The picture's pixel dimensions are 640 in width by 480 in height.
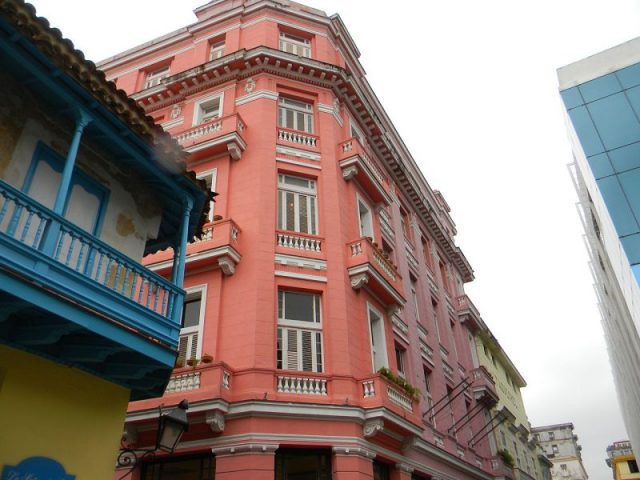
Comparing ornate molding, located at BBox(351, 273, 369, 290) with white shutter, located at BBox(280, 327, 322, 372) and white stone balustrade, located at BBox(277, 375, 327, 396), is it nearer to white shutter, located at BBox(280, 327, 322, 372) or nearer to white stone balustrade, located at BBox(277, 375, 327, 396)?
white shutter, located at BBox(280, 327, 322, 372)

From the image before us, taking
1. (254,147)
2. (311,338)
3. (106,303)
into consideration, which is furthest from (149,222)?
(254,147)

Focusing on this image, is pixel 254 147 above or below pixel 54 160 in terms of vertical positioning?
above

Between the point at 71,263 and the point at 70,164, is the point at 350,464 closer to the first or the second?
the point at 71,263

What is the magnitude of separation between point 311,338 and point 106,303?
7.72m

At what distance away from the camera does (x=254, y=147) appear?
16.6m

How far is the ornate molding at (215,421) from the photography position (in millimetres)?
A: 11570

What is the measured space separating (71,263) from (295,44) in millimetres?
15772

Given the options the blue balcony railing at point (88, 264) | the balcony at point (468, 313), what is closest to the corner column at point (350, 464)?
the blue balcony railing at point (88, 264)

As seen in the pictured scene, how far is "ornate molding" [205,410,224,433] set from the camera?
11.6 m

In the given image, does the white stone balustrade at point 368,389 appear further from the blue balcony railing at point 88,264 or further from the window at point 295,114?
the window at point 295,114

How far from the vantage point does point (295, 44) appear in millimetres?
20250

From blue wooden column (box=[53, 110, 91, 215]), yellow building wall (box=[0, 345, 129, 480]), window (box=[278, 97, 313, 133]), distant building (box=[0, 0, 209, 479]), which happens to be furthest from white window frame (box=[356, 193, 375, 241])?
yellow building wall (box=[0, 345, 129, 480])

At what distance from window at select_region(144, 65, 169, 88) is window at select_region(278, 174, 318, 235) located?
832 centimetres

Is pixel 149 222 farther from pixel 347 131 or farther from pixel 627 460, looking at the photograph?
pixel 627 460
